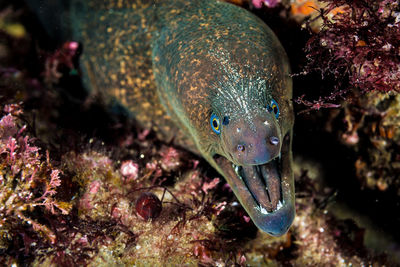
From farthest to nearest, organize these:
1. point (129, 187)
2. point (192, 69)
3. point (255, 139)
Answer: point (129, 187) → point (192, 69) → point (255, 139)

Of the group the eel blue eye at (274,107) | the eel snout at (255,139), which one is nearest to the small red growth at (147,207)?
the eel snout at (255,139)

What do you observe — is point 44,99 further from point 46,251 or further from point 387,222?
point 387,222

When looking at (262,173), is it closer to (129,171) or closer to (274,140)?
(274,140)

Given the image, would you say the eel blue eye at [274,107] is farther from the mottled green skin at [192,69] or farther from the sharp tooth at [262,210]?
the sharp tooth at [262,210]

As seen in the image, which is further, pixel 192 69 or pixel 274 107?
pixel 192 69

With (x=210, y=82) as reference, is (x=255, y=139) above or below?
below

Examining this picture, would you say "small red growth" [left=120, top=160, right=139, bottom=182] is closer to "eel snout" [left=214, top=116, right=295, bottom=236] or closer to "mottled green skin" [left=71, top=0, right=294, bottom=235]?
"mottled green skin" [left=71, top=0, right=294, bottom=235]

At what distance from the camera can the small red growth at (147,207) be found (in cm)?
269

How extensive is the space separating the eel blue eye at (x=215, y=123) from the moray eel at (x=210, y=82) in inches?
0.6

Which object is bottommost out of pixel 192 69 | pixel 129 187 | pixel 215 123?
pixel 129 187

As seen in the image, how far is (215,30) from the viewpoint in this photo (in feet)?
10.2

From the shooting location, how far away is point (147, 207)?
2689mm

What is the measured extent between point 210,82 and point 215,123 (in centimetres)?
37

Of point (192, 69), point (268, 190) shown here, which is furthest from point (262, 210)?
point (192, 69)
